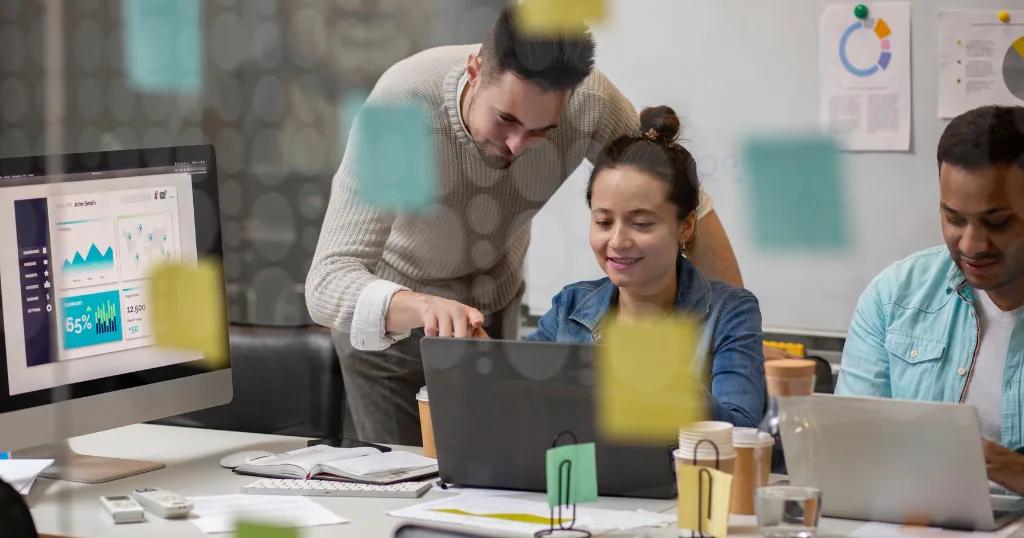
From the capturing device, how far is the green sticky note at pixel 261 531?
0.99 metres

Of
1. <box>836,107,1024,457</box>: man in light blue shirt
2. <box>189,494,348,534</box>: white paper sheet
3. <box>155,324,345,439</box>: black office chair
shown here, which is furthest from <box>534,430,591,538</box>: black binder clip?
<box>155,324,345,439</box>: black office chair

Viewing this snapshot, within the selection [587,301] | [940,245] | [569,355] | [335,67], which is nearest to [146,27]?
[335,67]

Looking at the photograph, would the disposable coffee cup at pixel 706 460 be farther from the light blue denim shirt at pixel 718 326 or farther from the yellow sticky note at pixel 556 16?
the yellow sticky note at pixel 556 16

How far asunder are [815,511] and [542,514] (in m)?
0.25

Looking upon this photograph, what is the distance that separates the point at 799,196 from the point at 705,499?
15.8 inches

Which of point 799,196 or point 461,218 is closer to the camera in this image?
point 799,196

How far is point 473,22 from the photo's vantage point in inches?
61.8

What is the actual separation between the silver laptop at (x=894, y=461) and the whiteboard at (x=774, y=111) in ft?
1.24

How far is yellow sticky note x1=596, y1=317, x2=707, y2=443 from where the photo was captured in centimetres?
103

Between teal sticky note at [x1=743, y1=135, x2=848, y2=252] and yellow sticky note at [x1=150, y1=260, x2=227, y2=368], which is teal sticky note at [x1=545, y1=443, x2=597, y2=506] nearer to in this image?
teal sticky note at [x1=743, y1=135, x2=848, y2=252]

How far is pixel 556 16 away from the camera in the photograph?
54.4 inches

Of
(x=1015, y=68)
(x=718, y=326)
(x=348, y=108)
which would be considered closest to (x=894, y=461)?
(x=718, y=326)

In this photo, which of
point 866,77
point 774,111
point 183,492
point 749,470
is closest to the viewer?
point 749,470

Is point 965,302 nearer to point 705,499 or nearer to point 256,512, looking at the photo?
point 705,499
